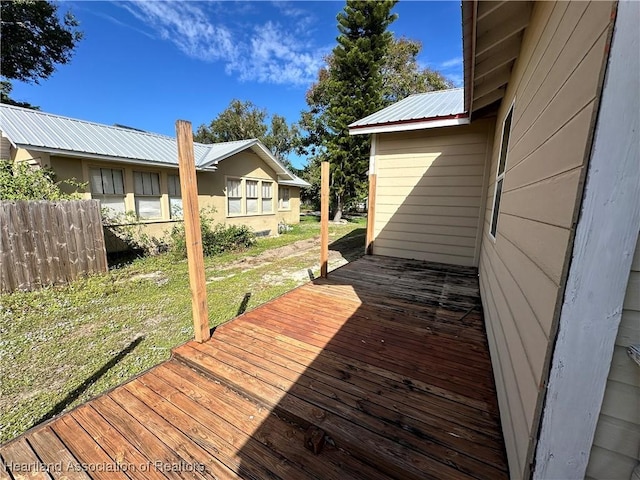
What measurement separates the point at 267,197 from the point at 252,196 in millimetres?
837

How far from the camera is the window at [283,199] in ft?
46.8

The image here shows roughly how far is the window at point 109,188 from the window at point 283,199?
25.6 feet

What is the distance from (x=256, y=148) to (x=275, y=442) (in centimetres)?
997

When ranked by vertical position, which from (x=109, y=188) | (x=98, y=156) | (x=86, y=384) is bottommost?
(x=86, y=384)

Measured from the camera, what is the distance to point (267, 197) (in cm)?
1132

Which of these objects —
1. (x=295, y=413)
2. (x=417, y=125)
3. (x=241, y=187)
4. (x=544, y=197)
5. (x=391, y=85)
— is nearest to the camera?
(x=544, y=197)

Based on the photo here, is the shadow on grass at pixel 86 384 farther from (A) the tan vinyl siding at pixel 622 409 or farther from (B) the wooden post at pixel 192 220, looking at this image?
(A) the tan vinyl siding at pixel 622 409

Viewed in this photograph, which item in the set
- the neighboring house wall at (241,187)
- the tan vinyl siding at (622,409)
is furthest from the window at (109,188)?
the tan vinyl siding at (622,409)

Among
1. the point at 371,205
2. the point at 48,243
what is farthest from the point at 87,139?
the point at 371,205

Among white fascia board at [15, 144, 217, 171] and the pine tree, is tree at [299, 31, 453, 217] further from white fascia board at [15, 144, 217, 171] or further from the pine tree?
white fascia board at [15, 144, 217, 171]

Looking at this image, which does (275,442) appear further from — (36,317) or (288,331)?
(36,317)

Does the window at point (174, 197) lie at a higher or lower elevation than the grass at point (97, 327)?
higher

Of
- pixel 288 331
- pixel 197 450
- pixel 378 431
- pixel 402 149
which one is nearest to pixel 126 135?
pixel 402 149

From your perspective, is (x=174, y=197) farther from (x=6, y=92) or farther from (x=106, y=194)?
(x=6, y=92)
